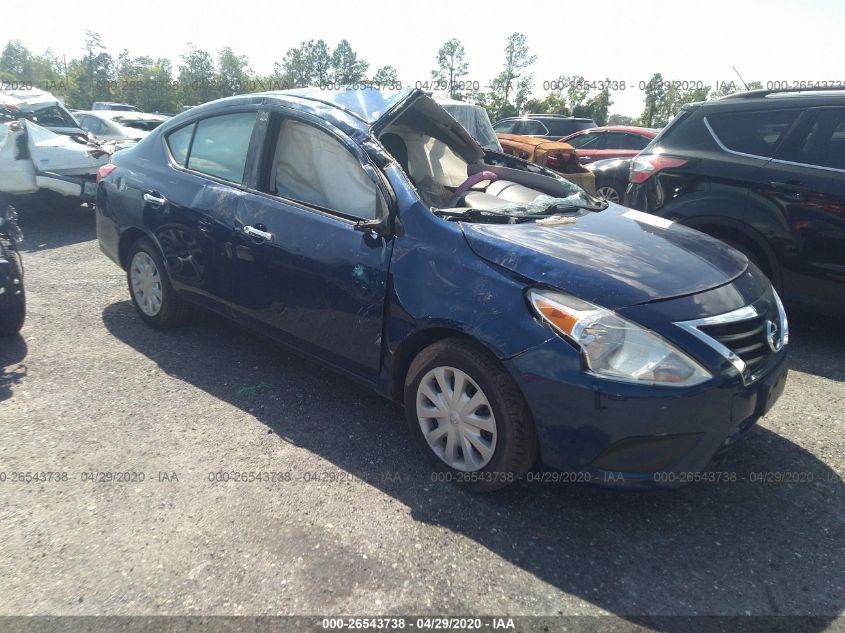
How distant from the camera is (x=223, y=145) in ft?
12.6

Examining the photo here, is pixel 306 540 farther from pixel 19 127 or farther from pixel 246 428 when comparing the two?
pixel 19 127

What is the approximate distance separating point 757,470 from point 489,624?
169cm

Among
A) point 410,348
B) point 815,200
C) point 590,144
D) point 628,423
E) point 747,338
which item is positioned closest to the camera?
point 628,423

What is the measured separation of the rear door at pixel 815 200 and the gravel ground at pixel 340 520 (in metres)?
0.81

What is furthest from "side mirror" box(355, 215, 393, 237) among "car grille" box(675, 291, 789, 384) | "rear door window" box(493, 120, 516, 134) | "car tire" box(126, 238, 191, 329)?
"rear door window" box(493, 120, 516, 134)

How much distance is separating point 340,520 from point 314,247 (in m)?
1.38

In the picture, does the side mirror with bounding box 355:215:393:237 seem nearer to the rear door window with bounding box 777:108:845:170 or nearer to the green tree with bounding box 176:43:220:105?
the rear door window with bounding box 777:108:845:170

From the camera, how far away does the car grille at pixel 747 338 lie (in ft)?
8.06

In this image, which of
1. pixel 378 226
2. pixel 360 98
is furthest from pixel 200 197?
pixel 378 226

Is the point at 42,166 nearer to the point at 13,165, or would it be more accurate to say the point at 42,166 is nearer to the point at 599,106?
the point at 13,165

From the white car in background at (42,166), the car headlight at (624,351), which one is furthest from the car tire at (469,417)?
the white car in background at (42,166)

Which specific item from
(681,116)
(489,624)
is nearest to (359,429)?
(489,624)

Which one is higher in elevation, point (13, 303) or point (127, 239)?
point (127, 239)

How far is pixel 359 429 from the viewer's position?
10.9 ft
